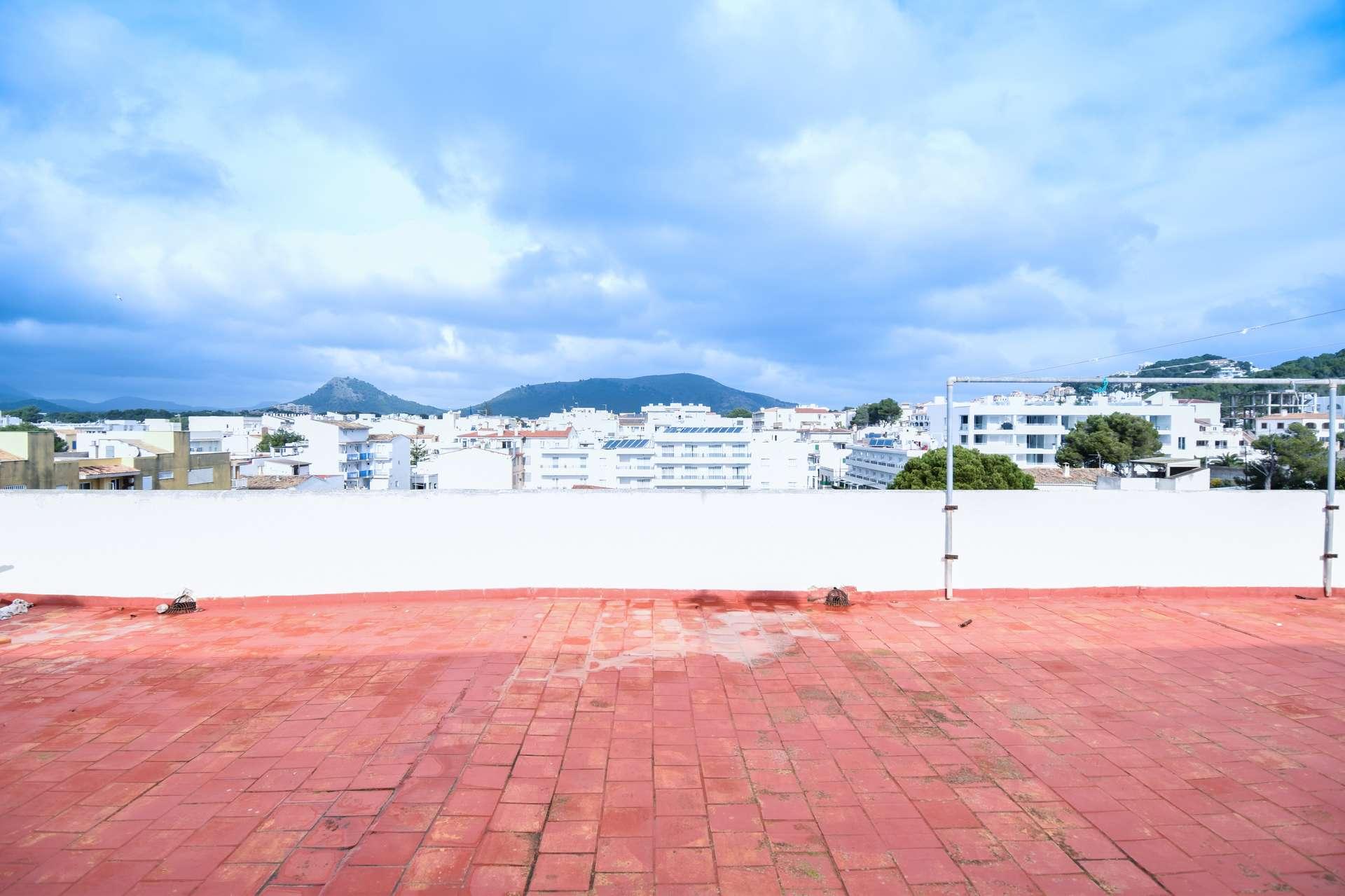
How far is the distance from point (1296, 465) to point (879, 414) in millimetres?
78014

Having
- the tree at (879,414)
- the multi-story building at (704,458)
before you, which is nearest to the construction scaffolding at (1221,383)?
the multi-story building at (704,458)

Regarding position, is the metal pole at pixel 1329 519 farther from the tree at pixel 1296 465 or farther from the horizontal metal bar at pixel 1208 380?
the tree at pixel 1296 465

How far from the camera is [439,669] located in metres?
3.87

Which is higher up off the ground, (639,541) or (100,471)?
(100,471)

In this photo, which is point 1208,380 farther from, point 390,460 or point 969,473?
point 390,460

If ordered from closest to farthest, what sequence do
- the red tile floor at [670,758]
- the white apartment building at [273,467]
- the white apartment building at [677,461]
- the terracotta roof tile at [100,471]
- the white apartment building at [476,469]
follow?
1. the red tile floor at [670,758]
2. the terracotta roof tile at [100,471]
3. the white apartment building at [273,467]
4. the white apartment building at [476,469]
5. the white apartment building at [677,461]

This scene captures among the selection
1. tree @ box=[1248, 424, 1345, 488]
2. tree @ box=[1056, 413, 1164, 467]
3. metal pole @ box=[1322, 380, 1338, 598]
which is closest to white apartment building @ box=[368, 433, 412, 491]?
tree @ box=[1056, 413, 1164, 467]

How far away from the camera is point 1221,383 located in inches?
200

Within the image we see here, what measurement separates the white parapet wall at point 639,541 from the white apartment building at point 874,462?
37.0 meters

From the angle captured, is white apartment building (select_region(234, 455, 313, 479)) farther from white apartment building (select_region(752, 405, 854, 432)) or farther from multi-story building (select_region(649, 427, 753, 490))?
white apartment building (select_region(752, 405, 854, 432))

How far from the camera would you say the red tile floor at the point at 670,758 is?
7.16ft

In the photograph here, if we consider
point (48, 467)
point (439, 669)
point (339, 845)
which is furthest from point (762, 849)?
point (48, 467)

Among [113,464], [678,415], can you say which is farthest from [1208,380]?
[678,415]

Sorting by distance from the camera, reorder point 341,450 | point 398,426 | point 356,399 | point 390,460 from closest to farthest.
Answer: point 341,450 → point 390,460 → point 398,426 → point 356,399
